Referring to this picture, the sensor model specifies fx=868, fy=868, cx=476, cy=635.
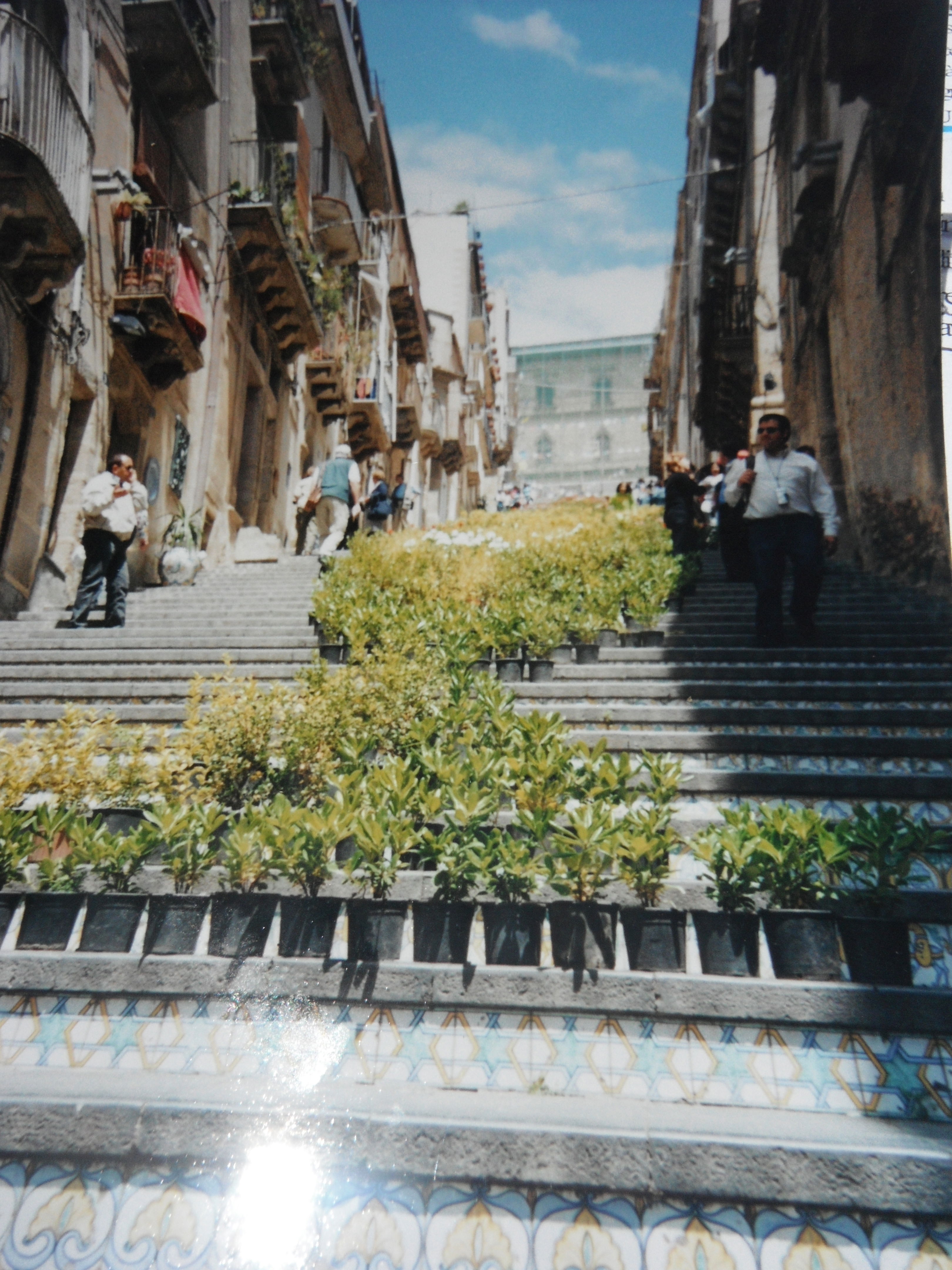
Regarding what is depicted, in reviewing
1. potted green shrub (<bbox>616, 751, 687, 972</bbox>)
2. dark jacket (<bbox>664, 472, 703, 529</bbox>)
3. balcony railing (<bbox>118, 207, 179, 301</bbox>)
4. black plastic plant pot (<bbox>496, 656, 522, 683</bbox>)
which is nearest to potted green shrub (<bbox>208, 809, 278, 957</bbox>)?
potted green shrub (<bbox>616, 751, 687, 972</bbox>)

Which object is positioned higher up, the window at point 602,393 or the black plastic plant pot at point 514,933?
the window at point 602,393

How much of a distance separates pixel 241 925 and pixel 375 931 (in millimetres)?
510

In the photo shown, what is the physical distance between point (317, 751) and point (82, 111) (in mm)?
9624

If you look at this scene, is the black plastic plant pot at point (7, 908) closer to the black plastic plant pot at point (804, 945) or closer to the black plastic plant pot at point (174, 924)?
the black plastic plant pot at point (174, 924)

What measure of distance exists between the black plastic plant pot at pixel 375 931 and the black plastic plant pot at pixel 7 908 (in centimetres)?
135

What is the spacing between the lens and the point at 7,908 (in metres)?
3.41

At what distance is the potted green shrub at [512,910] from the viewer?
10.3 feet

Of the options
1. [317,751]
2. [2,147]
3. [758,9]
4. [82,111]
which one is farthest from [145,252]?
[758,9]

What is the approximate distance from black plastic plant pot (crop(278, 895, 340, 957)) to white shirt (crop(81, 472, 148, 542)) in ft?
19.7

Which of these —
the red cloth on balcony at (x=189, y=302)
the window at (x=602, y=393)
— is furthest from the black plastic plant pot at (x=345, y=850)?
the window at (x=602, y=393)

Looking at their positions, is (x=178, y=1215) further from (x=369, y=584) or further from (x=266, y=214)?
(x=266, y=214)

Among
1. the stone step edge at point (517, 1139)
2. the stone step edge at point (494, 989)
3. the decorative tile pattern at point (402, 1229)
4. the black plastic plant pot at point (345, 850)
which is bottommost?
the decorative tile pattern at point (402, 1229)

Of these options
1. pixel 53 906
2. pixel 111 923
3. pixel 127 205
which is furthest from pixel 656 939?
pixel 127 205

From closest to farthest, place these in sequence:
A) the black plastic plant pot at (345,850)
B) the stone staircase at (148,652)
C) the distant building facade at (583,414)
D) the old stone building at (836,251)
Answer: the black plastic plant pot at (345,850), the stone staircase at (148,652), the old stone building at (836,251), the distant building facade at (583,414)
